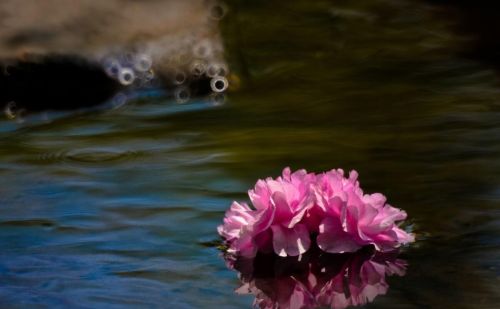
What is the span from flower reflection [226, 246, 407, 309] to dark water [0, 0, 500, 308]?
4cm

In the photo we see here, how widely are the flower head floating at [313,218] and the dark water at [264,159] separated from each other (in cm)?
10

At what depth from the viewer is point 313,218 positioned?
2.84 metres

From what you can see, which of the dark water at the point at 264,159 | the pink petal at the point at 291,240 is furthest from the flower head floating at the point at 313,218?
the dark water at the point at 264,159

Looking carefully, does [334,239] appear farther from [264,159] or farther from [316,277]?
[264,159]

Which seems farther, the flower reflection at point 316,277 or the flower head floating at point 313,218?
the flower head floating at point 313,218

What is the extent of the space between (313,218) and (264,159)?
127 cm

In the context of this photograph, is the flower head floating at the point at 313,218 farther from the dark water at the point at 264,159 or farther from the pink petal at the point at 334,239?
the dark water at the point at 264,159

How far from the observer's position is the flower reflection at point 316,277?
258 cm

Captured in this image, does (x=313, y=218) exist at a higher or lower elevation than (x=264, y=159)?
higher

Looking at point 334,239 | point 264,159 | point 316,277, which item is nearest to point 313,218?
point 334,239

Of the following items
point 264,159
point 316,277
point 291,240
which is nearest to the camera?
point 316,277

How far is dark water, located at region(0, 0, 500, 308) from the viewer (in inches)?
108

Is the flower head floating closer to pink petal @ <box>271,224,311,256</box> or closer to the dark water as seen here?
pink petal @ <box>271,224,311,256</box>

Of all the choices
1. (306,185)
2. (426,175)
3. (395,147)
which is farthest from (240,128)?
(306,185)
